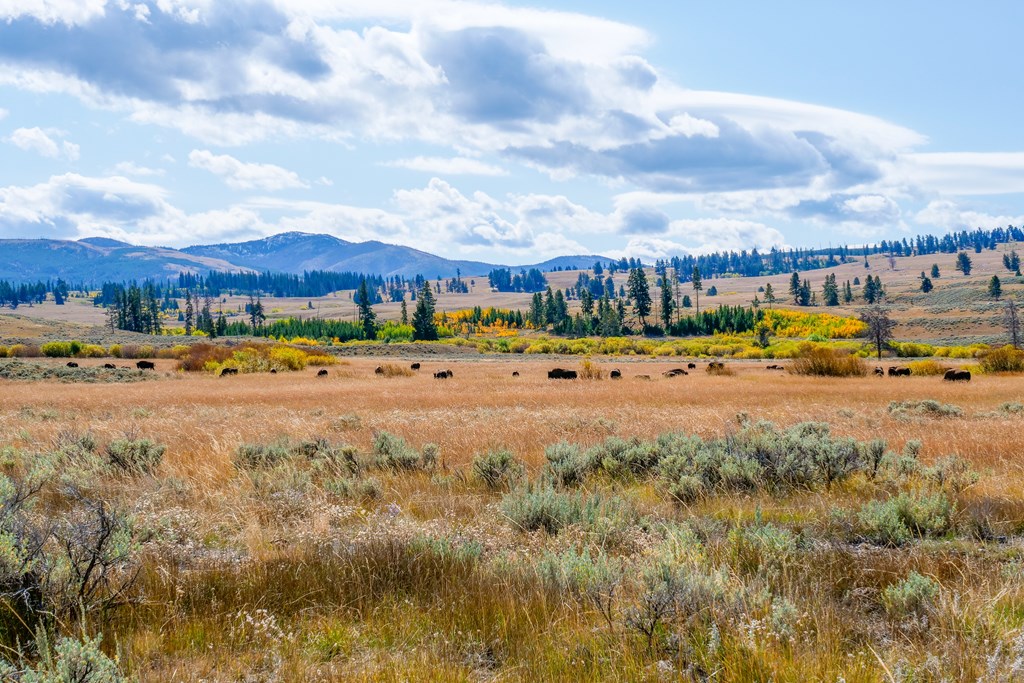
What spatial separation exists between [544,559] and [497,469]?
12.3ft

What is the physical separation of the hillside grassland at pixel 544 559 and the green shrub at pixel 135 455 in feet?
0.18

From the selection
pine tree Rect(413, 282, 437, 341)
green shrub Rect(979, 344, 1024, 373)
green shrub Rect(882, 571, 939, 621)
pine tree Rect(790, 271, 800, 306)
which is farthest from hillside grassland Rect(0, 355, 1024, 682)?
pine tree Rect(790, 271, 800, 306)

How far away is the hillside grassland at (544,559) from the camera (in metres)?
3.43

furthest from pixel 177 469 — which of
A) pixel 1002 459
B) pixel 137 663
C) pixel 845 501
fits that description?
pixel 1002 459

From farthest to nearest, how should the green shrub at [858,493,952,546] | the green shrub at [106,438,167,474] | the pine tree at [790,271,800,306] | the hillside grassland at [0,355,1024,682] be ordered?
the pine tree at [790,271,800,306] → the green shrub at [106,438,167,474] → the green shrub at [858,493,952,546] → the hillside grassland at [0,355,1024,682]

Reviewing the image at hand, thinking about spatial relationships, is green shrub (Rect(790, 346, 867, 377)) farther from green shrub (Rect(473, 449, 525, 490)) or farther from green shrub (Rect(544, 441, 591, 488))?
green shrub (Rect(473, 449, 525, 490))

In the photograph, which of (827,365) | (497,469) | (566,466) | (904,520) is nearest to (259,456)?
(497,469)

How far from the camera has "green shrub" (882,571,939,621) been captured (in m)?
3.97

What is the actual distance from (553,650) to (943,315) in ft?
505

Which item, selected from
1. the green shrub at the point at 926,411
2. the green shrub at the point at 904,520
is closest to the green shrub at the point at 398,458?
the green shrub at the point at 904,520

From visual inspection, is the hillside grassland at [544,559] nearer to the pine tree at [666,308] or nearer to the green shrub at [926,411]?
the green shrub at [926,411]

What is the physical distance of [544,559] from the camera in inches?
187

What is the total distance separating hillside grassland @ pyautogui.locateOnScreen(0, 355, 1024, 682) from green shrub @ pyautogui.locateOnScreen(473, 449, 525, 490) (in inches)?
1.4

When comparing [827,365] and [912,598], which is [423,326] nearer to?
[827,365]
